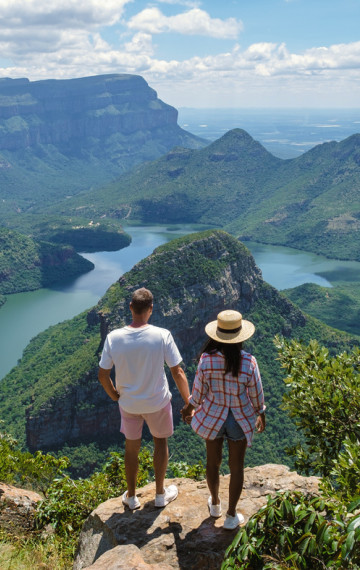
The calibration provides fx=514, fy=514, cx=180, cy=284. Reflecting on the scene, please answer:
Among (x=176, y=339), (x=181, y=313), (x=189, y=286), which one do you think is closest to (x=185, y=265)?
(x=189, y=286)

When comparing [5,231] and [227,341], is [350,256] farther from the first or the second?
[227,341]

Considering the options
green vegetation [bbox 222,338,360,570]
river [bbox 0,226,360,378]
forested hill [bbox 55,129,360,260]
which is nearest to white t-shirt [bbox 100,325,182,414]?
Result: green vegetation [bbox 222,338,360,570]

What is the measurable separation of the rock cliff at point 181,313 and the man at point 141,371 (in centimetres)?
3182

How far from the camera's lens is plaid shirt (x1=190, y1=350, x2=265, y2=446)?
5430 mm

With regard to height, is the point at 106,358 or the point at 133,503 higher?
the point at 106,358

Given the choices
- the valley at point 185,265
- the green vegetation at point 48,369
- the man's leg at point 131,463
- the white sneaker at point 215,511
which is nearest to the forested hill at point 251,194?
the valley at point 185,265

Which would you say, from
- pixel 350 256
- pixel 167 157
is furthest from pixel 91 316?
pixel 167 157

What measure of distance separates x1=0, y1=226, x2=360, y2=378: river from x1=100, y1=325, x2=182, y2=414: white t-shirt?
177 feet

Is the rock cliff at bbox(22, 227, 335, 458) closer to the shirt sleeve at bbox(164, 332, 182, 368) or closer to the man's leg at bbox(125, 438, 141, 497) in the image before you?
the man's leg at bbox(125, 438, 141, 497)

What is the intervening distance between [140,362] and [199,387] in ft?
2.34

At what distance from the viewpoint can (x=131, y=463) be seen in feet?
20.4

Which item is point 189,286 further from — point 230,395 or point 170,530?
point 230,395

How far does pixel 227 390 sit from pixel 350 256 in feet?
360

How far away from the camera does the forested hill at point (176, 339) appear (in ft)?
121
